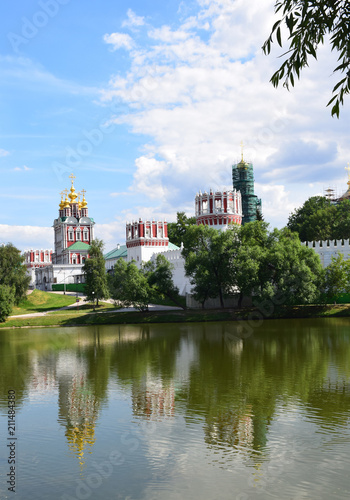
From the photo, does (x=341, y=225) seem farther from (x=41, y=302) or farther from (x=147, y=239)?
(x=41, y=302)

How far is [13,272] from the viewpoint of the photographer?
2197 inches

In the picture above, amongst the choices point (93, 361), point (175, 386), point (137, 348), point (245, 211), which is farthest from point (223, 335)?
point (245, 211)

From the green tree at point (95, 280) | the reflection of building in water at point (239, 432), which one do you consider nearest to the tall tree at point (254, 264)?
the green tree at point (95, 280)

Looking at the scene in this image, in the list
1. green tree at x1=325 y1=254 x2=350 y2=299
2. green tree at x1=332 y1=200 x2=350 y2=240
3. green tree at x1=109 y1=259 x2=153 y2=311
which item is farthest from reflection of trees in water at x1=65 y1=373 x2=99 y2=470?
Result: green tree at x1=332 y1=200 x2=350 y2=240

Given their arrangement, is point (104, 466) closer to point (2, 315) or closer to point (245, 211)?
point (2, 315)

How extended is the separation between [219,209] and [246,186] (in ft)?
104

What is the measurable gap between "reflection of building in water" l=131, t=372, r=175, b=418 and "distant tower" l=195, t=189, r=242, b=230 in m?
48.3

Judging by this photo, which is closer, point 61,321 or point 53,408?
point 53,408

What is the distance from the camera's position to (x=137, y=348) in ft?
90.5

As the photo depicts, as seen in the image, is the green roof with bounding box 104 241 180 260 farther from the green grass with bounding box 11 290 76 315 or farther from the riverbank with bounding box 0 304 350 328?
the riverbank with bounding box 0 304 350 328

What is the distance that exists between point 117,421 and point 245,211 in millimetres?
85608

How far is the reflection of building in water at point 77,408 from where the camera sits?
10930 millimetres

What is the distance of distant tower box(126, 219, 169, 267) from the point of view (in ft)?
232

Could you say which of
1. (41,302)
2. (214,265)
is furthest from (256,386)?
(41,302)
